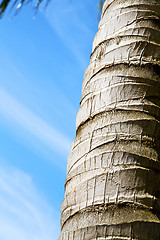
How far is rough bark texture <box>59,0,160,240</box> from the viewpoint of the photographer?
1.62 metres

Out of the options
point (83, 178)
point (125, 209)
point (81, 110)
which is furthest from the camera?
point (81, 110)

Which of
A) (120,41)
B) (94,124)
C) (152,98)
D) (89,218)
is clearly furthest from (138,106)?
(89,218)

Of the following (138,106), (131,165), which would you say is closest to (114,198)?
(131,165)

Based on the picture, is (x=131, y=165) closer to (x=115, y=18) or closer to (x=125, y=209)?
(x=125, y=209)

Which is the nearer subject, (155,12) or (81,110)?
(81,110)

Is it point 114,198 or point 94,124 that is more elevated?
point 94,124

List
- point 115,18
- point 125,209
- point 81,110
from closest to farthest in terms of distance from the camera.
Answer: point 125,209
point 81,110
point 115,18

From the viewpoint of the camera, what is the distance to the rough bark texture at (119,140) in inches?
64.0

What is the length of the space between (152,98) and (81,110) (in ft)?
1.51

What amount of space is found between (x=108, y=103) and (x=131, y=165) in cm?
41

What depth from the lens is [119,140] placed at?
180 centimetres

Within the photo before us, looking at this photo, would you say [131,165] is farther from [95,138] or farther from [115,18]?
[115,18]

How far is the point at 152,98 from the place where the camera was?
6.48 feet

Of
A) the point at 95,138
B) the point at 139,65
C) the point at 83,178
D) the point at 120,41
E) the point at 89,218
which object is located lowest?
the point at 89,218
